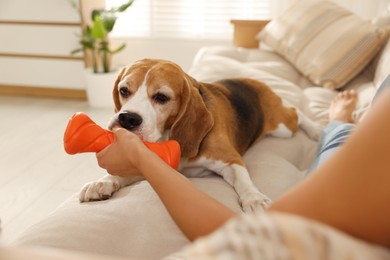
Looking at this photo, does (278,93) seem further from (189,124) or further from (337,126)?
(189,124)

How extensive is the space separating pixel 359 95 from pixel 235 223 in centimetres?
218

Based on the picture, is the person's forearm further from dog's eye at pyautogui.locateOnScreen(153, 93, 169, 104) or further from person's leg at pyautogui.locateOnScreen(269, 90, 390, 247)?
dog's eye at pyautogui.locateOnScreen(153, 93, 169, 104)

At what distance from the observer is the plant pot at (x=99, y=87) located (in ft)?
13.9

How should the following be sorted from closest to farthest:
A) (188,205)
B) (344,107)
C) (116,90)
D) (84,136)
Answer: (188,205)
(84,136)
(116,90)
(344,107)

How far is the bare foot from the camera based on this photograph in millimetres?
2141

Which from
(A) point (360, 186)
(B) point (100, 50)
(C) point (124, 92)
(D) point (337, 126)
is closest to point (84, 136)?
(C) point (124, 92)

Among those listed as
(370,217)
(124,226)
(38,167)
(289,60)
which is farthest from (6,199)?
(370,217)

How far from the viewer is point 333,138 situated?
5.77 feet

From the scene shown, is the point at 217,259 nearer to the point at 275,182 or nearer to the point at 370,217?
the point at 370,217

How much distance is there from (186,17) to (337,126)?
3.00m

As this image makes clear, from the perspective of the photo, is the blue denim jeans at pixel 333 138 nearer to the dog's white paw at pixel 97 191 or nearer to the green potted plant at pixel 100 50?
the dog's white paw at pixel 97 191

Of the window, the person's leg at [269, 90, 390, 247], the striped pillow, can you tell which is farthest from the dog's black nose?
the window

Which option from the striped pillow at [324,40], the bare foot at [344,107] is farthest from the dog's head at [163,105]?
the striped pillow at [324,40]

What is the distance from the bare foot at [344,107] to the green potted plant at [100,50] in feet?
7.89
